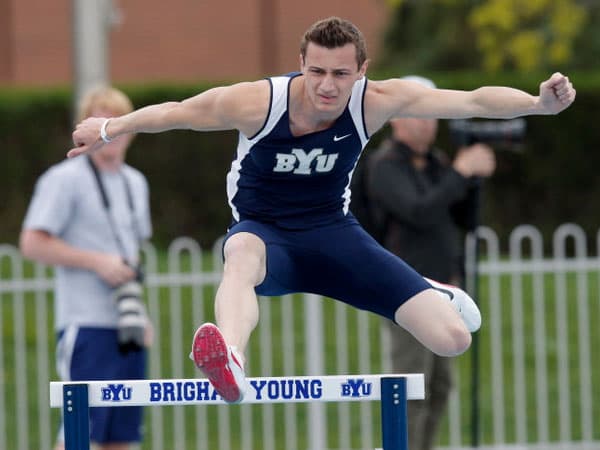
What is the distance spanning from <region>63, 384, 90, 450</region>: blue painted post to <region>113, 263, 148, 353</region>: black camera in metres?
1.68

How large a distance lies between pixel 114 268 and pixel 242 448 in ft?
9.07

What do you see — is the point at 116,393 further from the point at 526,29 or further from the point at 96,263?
the point at 526,29

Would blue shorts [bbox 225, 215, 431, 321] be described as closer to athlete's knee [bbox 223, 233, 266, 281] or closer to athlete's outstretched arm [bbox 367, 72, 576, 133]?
athlete's knee [bbox 223, 233, 266, 281]

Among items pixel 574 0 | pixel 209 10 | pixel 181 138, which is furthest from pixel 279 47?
pixel 181 138

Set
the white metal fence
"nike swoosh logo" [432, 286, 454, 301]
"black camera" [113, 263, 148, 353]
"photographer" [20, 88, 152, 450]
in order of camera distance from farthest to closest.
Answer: the white metal fence
"photographer" [20, 88, 152, 450]
"black camera" [113, 263, 148, 353]
"nike swoosh logo" [432, 286, 454, 301]

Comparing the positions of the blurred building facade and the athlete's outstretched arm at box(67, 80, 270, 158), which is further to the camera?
the blurred building facade

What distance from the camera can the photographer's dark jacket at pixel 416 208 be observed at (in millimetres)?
7316

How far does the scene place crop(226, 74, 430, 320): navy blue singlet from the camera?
17.5 ft

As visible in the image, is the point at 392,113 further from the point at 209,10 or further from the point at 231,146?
the point at 209,10

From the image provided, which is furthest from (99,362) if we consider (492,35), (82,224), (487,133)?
(492,35)

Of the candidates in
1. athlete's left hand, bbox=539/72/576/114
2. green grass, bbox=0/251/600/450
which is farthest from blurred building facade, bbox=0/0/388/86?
athlete's left hand, bbox=539/72/576/114

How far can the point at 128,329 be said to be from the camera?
656 centimetres

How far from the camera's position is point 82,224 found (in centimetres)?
680

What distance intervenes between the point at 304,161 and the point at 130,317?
5.28 ft
